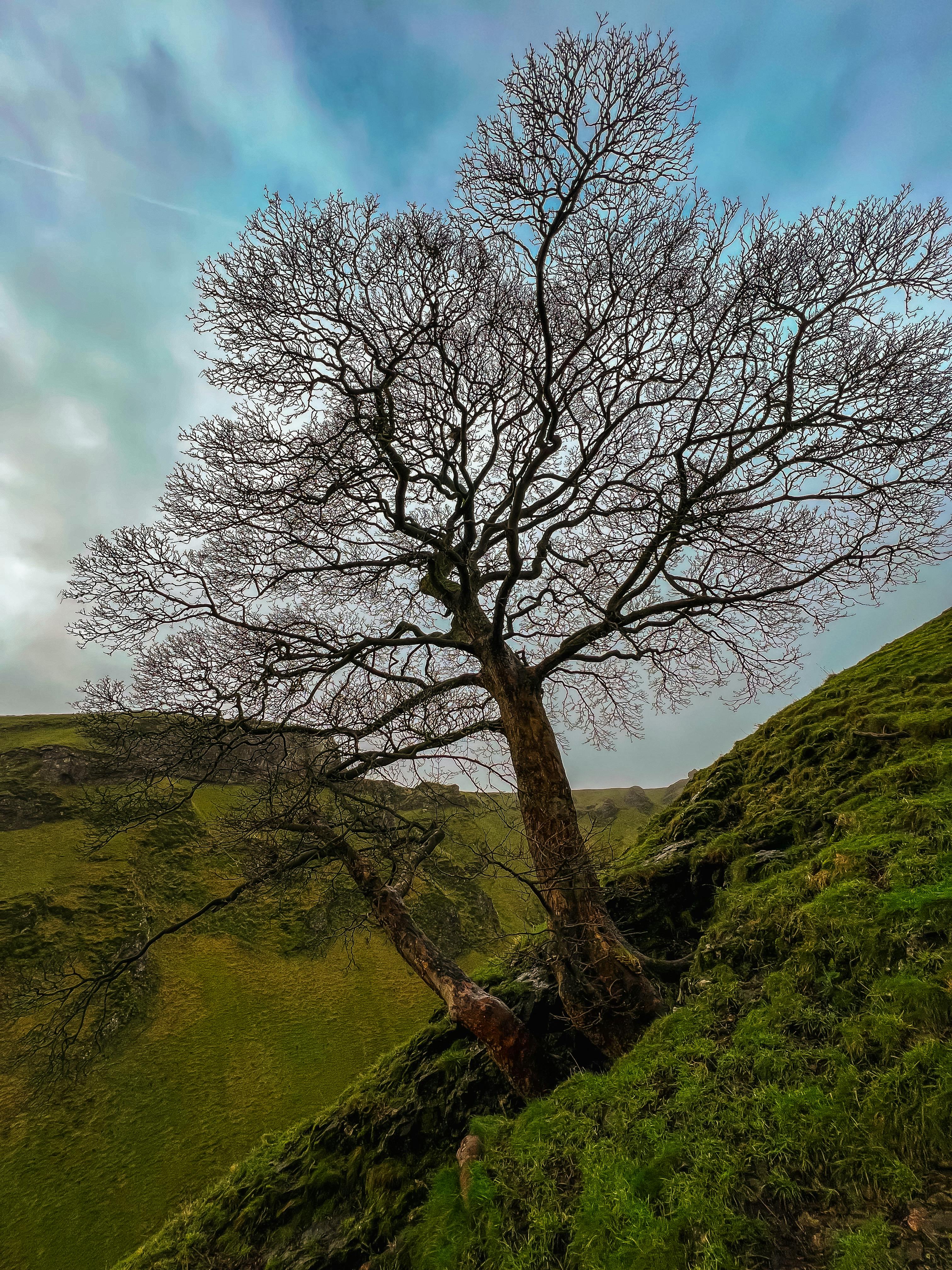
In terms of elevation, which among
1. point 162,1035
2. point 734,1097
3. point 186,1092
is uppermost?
point 162,1035

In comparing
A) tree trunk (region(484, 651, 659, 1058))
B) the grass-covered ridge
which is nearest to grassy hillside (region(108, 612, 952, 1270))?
the grass-covered ridge

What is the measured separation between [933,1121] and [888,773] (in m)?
4.01

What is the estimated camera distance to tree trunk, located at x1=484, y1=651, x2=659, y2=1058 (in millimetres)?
5160

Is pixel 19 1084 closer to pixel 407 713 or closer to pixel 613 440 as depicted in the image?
pixel 407 713

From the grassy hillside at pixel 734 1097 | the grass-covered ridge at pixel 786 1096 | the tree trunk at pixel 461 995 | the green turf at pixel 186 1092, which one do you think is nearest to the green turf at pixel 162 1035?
the green turf at pixel 186 1092

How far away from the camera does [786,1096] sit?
3195 millimetres

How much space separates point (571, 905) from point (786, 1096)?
2491 mm

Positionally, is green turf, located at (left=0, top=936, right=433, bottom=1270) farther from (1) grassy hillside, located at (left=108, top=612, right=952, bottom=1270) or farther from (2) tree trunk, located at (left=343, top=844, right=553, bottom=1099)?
(2) tree trunk, located at (left=343, top=844, right=553, bottom=1099)

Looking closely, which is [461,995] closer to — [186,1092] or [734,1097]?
[734,1097]

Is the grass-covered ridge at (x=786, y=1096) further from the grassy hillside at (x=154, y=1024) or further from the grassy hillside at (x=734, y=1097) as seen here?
the grassy hillside at (x=154, y=1024)

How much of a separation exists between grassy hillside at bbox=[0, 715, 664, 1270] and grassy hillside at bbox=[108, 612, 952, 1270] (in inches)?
170

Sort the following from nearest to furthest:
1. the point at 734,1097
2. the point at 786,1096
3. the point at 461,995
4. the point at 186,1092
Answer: the point at 786,1096, the point at 734,1097, the point at 461,995, the point at 186,1092

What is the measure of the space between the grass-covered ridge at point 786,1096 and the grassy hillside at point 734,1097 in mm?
15

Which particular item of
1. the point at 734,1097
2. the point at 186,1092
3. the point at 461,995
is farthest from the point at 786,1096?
the point at 186,1092
